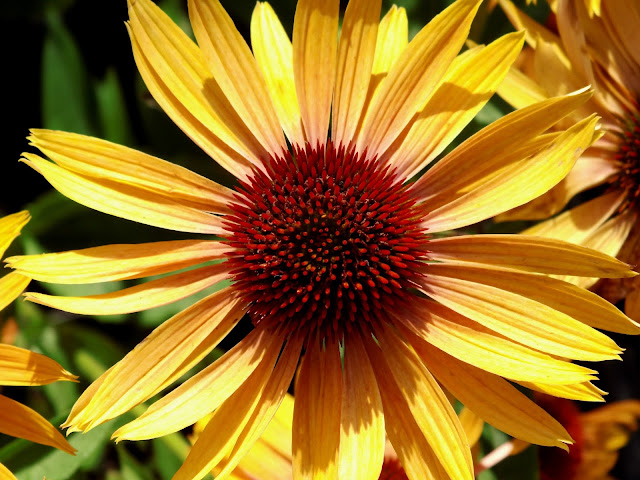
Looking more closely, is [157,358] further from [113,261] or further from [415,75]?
[415,75]

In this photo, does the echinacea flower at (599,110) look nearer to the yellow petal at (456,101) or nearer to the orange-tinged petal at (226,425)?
the yellow petal at (456,101)

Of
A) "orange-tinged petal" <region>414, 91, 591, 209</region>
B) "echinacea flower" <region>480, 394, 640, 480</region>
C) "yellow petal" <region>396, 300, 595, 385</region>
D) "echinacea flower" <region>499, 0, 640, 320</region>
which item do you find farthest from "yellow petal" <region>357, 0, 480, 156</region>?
"echinacea flower" <region>480, 394, 640, 480</region>

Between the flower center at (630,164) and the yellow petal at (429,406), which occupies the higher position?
the flower center at (630,164)

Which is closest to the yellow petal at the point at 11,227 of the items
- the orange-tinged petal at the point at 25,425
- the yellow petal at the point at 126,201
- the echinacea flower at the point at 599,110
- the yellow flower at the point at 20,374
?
the yellow flower at the point at 20,374

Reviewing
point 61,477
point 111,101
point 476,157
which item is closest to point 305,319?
point 476,157

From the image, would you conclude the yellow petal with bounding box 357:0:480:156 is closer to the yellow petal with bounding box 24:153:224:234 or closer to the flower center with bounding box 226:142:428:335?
the flower center with bounding box 226:142:428:335

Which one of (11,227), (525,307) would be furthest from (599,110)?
(11,227)
